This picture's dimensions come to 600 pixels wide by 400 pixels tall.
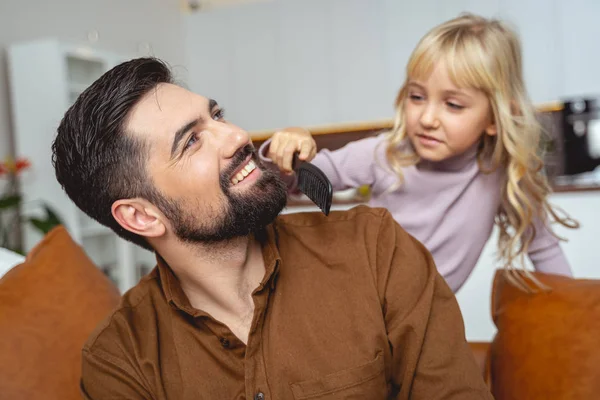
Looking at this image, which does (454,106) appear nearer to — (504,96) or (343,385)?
(504,96)

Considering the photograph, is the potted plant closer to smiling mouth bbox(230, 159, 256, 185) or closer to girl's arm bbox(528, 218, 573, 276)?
smiling mouth bbox(230, 159, 256, 185)

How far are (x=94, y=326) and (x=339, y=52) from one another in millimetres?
3826

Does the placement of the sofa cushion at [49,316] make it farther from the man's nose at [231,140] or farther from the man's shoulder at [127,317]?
the man's nose at [231,140]

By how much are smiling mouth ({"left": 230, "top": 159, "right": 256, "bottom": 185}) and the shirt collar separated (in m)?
0.15

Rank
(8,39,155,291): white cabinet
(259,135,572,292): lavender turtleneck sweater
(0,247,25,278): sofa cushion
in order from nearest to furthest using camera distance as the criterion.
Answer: (0,247,25,278): sofa cushion, (259,135,572,292): lavender turtleneck sweater, (8,39,155,291): white cabinet

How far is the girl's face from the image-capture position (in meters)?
1.49

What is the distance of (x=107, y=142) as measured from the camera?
1.13m

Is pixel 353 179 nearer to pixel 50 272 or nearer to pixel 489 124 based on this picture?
pixel 489 124

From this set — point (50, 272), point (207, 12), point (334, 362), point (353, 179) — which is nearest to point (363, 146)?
point (353, 179)

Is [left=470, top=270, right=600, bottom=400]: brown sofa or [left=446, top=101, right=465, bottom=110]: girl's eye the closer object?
[left=470, top=270, right=600, bottom=400]: brown sofa

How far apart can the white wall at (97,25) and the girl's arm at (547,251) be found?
2977 millimetres

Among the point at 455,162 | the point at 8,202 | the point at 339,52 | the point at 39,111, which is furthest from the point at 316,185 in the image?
the point at 339,52

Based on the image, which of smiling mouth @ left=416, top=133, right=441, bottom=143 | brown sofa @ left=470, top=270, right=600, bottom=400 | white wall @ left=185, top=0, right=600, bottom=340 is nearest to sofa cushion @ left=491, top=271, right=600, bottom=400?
brown sofa @ left=470, top=270, right=600, bottom=400

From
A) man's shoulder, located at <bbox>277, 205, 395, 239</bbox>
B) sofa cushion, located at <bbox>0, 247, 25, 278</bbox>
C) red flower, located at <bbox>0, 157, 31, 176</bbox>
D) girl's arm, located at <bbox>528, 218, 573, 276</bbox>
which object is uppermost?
man's shoulder, located at <bbox>277, 205, 395, 239</bbox>
